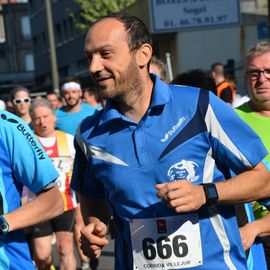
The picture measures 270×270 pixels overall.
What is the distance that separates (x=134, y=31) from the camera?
346cm

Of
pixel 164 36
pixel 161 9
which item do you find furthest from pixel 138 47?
pixel 164 36

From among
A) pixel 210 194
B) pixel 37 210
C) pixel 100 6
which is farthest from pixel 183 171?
pixel 100 6

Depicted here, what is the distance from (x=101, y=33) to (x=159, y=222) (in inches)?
30.9

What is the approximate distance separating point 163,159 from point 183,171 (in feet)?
0.30

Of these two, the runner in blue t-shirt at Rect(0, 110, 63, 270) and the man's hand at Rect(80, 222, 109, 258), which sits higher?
the runner in blue t-shirt at Rect(0, 110, 63, 270)

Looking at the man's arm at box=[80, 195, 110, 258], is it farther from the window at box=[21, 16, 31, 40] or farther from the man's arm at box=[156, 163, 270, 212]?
the window at box=[21, 16, 31, 40]

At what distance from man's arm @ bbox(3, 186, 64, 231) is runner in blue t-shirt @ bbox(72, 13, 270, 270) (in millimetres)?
323

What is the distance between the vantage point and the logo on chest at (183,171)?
3.33 meters

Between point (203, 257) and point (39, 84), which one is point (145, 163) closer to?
point (203, 257)

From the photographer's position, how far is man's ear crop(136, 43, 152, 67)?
344 centimetres

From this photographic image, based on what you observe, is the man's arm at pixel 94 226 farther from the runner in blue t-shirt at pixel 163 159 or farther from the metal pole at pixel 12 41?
the metal pole at pixel 12 41

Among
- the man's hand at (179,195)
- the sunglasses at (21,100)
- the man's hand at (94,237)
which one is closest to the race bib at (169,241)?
the man's hand at (94,237)

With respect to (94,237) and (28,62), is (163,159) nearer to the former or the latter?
(94,237)

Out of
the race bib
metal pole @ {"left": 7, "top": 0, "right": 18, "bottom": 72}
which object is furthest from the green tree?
metal pole @ {"left": 7, "top": 0, "right": 18, "bottom": 72}
